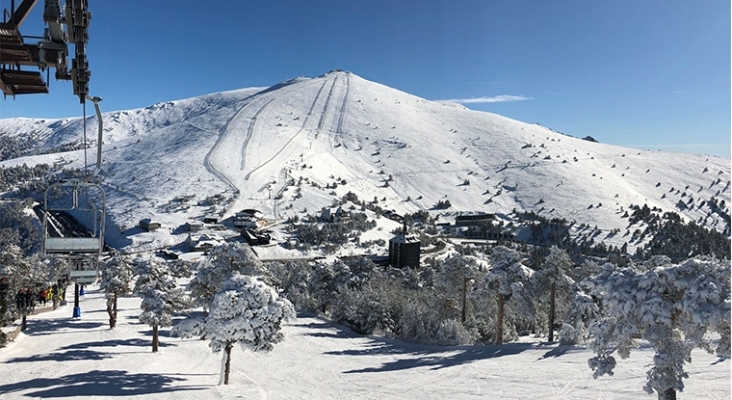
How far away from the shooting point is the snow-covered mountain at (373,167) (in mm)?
92375

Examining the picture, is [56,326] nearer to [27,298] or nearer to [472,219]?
[27,298]

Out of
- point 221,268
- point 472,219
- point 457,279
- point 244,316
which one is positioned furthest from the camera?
point 472,219

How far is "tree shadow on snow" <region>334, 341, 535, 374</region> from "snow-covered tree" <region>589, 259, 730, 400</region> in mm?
11870

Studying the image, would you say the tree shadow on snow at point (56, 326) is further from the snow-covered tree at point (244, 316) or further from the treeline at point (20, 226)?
the treeline at point (20, 226)

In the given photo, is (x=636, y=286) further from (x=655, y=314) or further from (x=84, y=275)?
(x=84, y=275)

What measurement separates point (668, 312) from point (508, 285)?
50.9ft

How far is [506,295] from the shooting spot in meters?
27.2

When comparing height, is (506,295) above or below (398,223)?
below

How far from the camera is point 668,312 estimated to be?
1137 centimetres

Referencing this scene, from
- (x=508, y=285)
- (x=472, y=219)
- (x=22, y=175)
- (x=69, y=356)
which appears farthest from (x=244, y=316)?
(x=22, y=175)

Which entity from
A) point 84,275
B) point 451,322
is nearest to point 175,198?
point 451,322

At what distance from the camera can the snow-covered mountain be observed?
92375 millimetres

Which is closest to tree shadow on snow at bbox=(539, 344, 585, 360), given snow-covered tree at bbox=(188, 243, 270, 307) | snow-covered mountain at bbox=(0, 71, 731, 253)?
snow-covered tree at bbox=(188, 243, 270, 307)

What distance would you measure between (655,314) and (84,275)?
1561 cm
